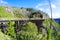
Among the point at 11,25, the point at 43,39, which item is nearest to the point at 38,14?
the point at 11,25

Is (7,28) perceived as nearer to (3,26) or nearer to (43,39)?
(3,26)

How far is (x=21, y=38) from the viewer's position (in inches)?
291

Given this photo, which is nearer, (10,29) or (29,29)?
Answer: (29,29)

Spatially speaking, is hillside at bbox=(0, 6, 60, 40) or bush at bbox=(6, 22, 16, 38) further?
bush at bbox=(6, 22, 16, 38)

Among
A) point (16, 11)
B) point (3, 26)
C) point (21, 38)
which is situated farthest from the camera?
point (16, 11)

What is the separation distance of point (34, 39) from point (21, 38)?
48 centimetres

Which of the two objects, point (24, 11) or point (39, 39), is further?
point (24, 11)

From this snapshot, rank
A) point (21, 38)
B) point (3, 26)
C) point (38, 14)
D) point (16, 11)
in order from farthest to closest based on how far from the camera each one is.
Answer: point (16, 11), point (38, 14), point (3, 26), point (21, 38)

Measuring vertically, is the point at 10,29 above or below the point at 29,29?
below

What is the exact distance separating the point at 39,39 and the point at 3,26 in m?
7.15

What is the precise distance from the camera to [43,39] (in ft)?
25.1

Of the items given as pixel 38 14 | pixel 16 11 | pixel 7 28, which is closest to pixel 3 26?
pixel 7 28

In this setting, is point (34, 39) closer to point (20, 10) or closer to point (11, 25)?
point (11, 25)

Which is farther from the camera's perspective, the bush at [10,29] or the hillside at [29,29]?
the bush at [10,29]
